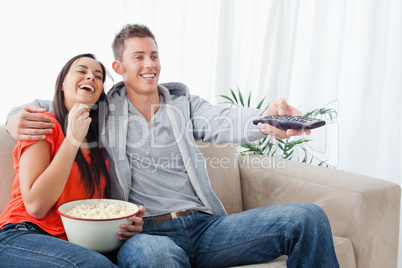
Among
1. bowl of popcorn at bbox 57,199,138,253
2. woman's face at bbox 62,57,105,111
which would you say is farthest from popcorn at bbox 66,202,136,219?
woman's face at bbox 62,57,105,111

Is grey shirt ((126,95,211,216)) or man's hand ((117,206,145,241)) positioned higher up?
grey shirt ((126,95,211,216))

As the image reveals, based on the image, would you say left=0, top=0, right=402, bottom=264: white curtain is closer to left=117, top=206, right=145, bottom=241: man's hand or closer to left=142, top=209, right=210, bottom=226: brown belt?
left=142, top=209, right=210, bottom=226: brown belt

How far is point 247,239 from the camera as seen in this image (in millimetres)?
1390

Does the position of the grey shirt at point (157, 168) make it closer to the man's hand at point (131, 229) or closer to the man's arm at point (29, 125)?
the man's hand at point (131, 229)

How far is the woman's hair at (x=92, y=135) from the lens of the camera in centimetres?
143

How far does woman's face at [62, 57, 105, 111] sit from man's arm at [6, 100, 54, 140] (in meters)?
0.14

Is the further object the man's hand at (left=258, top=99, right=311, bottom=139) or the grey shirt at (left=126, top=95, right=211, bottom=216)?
the grey shirt at (left=126, top=95, right=211, bottom=216)

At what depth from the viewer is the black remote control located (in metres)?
1.26

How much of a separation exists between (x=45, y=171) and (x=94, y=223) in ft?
0.81

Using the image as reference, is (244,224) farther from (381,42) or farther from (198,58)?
(381,42)

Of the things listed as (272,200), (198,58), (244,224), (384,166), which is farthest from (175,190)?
(384,166)

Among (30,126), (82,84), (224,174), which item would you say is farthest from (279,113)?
(30,126)

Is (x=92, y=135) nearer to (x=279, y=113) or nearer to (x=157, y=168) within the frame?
(x=157, y=168)

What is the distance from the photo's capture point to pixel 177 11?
2.48 m
